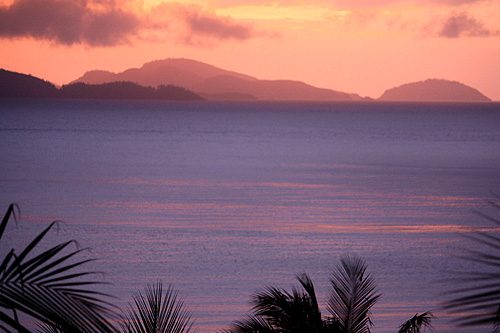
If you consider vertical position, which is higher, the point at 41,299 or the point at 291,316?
the point at 41,299

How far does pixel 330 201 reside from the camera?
26125mm

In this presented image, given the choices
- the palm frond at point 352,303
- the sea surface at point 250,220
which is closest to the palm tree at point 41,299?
the sea surface at point 250,220

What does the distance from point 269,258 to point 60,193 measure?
50.0ft

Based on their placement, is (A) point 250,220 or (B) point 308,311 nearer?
(B) point 308,311

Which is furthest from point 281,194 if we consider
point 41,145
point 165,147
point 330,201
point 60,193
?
point 41,145

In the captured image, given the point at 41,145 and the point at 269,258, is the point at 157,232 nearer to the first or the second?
the point at 269,258

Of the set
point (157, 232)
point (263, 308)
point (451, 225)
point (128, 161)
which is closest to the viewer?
point (263, 308)

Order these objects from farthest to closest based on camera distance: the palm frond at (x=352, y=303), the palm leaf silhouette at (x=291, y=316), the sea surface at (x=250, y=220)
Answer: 1. the sea surface at (x=250, y=220)
2. the palm frond at (x=352, y=303)
3. the palm leaf silhouette at (x=291, y=316)

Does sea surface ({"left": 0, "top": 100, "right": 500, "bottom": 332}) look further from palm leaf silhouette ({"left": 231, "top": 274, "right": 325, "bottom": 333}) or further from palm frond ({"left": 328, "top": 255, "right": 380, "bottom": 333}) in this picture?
palm leaf silhouette ({"left": 231, "top": 274, "right": 325, "bottom": 333})

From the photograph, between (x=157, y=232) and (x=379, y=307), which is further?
(x=157, y=232)

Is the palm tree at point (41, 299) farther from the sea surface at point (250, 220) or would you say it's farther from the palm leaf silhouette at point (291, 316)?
the palm leaf silhouette at point (291, 316)

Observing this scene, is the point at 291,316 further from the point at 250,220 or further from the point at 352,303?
the point at 250,220

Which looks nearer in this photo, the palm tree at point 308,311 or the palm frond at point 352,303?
the palm tree at point 308,311

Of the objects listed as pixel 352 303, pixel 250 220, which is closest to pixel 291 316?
pixel 352 303
